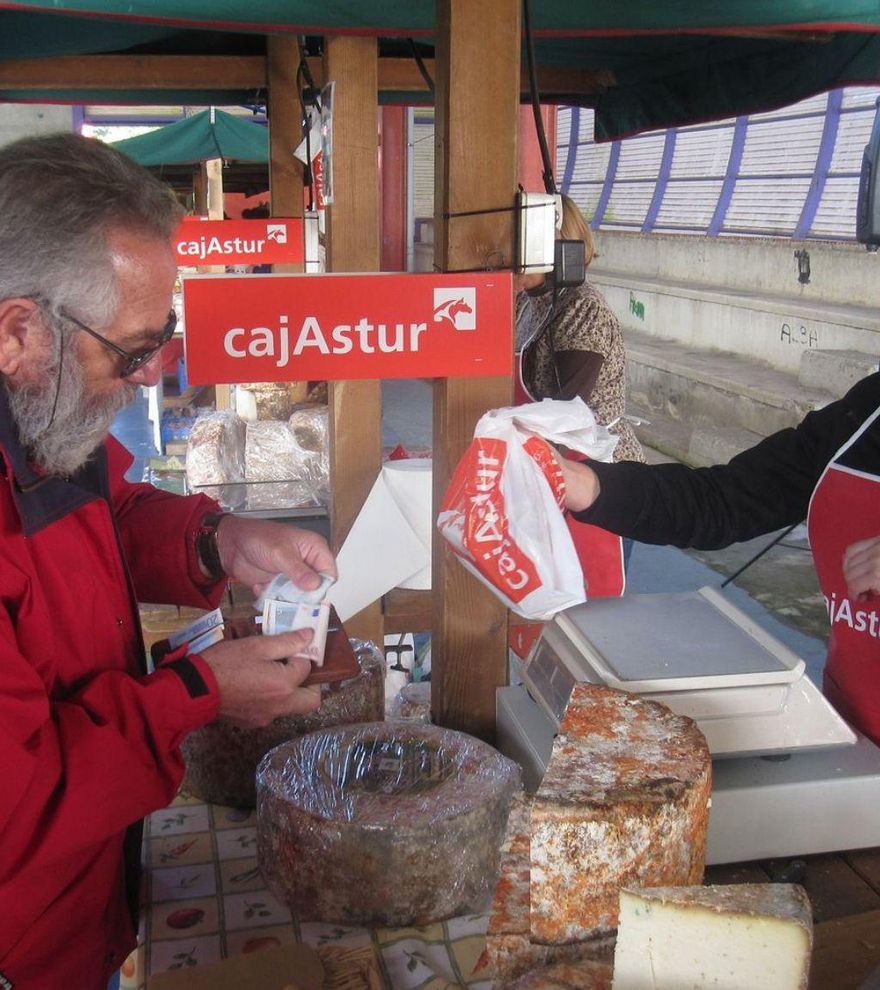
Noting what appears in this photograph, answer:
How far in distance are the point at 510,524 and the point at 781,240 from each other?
311 inches

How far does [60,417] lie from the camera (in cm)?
120

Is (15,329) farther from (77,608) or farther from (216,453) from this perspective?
(216,453)

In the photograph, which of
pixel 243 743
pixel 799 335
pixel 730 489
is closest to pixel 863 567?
pixel 730 489

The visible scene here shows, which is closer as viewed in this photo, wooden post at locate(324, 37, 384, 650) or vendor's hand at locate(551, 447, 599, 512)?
vendor's hand at locate(551, 447, 599, 512)

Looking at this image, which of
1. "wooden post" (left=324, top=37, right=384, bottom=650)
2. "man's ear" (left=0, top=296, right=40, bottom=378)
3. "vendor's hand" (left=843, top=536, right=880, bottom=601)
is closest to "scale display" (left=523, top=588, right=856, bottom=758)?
"vendor's hand" (left=843, top=536, right=880, bottom=601)

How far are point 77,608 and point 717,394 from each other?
276 inches

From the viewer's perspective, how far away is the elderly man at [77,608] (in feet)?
3.64

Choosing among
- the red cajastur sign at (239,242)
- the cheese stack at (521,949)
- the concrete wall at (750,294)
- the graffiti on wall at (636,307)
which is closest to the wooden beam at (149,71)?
the red cajastur sign at (239,242)

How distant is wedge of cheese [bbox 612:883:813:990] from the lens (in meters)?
0.75

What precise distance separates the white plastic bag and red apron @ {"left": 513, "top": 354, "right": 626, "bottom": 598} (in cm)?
121

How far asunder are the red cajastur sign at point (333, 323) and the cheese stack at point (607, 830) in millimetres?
758

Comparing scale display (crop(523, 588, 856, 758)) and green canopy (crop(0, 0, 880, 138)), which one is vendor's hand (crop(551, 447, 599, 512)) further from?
green canopy (crop(0, 0, 880, 138))

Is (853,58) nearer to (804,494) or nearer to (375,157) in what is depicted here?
(375,157)

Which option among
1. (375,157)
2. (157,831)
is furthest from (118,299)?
(375,157)
